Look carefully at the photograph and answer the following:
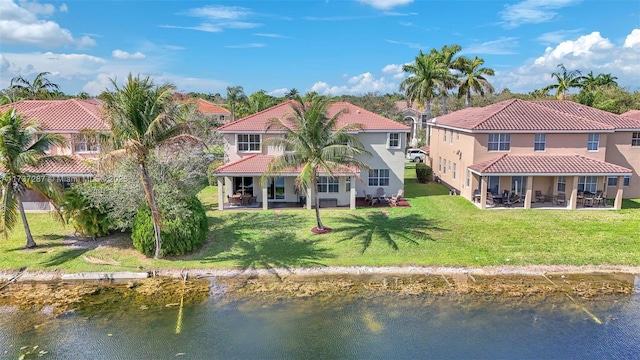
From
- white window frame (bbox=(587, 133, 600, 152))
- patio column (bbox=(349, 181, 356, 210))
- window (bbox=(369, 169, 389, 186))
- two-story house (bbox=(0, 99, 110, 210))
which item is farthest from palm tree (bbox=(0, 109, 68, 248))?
white window frame (bbox=(587, 133, 600, 152))

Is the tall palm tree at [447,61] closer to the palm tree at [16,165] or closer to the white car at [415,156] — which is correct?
the white car at [415,156]

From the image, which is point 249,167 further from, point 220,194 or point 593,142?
point 593,142

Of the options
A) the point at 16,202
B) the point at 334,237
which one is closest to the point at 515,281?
the point at 334,237

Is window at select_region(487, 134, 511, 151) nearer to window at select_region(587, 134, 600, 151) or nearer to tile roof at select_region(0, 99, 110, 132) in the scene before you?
window at select_region(587, 134, 600, 151)

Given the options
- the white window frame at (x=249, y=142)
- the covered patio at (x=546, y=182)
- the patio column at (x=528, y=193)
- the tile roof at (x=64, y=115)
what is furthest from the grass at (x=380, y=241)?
the tile roof at (x=64, y=115)

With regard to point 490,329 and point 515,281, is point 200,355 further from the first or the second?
point 515,281

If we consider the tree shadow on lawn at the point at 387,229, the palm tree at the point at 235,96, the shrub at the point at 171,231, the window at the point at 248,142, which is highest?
the palm tree at the point at 235,96
